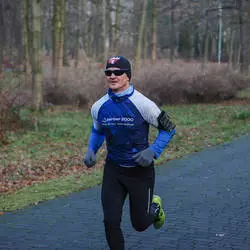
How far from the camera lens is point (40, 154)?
12453 millimetres

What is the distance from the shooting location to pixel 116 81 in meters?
4.42

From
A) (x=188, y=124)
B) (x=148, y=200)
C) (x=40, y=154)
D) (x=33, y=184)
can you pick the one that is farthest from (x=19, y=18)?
(x=148, y=200)

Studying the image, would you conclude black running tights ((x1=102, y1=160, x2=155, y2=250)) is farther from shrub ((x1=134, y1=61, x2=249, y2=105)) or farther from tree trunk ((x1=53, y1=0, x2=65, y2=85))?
tree trunk ((x1=53, y1=0, x2=65, y2=85))

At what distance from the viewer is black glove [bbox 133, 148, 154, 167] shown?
4.27 meters

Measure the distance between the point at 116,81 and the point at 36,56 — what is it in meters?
13.9

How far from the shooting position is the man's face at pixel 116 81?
441cm

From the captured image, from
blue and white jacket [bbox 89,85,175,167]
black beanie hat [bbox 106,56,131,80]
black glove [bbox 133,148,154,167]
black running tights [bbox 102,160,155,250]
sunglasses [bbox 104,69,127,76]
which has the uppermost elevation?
black beanie hat [bbox 106,56,131,80]

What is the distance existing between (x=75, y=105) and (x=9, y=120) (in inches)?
350

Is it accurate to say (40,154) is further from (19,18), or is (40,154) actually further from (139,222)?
(19,18)

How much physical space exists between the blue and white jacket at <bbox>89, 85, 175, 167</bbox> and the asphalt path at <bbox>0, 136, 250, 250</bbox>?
1.36m

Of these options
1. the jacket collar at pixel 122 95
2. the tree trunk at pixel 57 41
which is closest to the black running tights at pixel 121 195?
the jacket collar at pixel 122 95

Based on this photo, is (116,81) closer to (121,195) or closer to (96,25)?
(121,195)

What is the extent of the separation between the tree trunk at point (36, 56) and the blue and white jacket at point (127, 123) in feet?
43.6

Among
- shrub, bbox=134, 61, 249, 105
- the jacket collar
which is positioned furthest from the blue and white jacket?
shrub, bbox=134, 61, 249, 105
